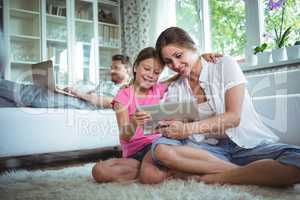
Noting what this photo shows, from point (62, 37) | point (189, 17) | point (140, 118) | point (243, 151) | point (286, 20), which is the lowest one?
point (243, 151)

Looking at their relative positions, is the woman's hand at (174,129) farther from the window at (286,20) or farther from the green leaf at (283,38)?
the window at (286,20)

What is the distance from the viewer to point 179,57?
1181 millimetres

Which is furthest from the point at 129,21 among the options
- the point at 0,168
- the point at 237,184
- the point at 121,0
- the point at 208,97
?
the point at 237,184

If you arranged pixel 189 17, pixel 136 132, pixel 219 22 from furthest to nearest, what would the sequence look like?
pixel 189 17 → pixel 219 22 → pixel 136 132

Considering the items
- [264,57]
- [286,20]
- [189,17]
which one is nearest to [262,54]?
[264,57]

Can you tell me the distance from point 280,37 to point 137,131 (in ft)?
5.48

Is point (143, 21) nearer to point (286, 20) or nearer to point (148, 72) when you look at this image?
point (286, 20)

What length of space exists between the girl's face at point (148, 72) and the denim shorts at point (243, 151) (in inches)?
11.7

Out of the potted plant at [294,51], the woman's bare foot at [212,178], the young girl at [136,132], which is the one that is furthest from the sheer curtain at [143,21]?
the woman's bare foot at [212,178]

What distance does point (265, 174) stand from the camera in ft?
3.26

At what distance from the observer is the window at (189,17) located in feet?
11.3

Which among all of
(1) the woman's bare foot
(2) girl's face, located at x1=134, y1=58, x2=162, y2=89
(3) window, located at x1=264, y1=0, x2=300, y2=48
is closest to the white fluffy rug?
(1) the woman's bare foot

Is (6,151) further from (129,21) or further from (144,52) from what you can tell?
(129,21)

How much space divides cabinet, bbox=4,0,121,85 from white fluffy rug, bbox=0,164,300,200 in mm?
2060
